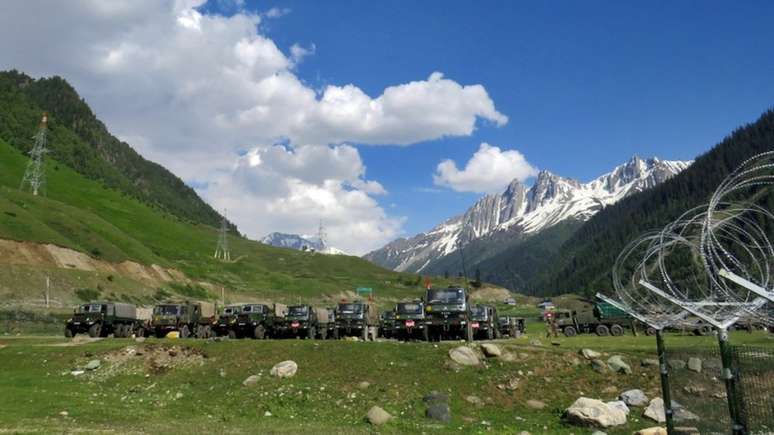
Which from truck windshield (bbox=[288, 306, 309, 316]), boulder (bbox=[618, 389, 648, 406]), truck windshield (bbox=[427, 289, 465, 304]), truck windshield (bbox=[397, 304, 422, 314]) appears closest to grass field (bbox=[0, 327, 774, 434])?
boulder (bbox=[618, 389, 648, 406])

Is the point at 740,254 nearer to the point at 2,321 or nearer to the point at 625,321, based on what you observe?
the point at 625,321

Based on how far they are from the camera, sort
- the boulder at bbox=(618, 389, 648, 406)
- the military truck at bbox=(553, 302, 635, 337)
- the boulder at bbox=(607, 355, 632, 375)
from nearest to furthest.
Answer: the boulder at bbox=(618, 389, 648, 406)
the boulder at bbox=(607, 355, 632, 375)
the military truck at bbox=(553, 302, 635, 337)

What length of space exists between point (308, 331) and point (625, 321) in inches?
1222

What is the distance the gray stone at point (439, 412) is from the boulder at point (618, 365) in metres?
8.24

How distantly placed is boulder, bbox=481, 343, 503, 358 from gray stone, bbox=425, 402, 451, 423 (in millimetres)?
5508

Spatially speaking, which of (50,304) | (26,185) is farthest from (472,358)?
(26,185)

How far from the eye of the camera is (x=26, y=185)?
164750mm

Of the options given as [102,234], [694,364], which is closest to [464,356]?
[694,364]

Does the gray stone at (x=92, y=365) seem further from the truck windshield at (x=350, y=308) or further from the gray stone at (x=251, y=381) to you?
the truck windshield at (x=350, y=308)

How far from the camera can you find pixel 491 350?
2712 cm

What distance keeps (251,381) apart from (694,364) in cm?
1680

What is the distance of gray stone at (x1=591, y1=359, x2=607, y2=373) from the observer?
25.7 meters

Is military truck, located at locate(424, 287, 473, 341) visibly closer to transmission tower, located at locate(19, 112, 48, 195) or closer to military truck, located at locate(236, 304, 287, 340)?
military truck, located at locate(236, 304, 287, 340)

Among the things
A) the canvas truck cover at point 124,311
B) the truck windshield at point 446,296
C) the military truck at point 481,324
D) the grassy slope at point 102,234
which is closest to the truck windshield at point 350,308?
the military truck at point 481,324
